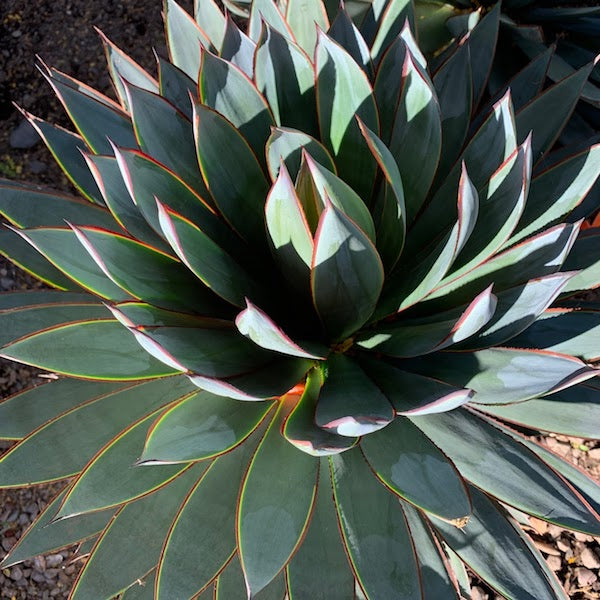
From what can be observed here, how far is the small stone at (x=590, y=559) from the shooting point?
5.62ft

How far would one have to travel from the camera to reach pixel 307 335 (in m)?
1.27

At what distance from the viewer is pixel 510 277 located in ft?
3.71

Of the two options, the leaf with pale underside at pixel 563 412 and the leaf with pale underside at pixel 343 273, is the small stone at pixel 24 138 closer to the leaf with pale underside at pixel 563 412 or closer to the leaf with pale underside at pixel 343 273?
the leaf with pale underside at pixel 343 273

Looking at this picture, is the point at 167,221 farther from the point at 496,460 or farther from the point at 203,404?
the point at 496,460

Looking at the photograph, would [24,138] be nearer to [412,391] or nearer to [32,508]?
[32,508]

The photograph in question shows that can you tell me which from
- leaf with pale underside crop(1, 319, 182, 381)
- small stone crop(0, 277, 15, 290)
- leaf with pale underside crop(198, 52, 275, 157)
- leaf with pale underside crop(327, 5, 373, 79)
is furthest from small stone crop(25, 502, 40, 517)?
leaf with pale underside crop(327, 5, 373, 79)

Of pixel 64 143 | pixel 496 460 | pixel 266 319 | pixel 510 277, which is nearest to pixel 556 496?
pixel 496 460

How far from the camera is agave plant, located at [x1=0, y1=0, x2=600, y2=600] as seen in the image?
1.04 meters

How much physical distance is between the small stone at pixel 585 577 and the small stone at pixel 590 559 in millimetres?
15

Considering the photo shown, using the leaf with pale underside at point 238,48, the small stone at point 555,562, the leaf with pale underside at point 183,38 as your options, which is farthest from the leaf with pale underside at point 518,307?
the small stone at point 555,562

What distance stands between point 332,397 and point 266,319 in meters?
0.22

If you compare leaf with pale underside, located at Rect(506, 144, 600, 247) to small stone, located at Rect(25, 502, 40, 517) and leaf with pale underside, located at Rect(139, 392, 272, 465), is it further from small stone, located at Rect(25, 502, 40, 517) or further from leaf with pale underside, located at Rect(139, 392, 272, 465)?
small stone, located at Rect(25, 502, 40, 517)

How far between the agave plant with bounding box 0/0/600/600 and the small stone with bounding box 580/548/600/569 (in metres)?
0.60

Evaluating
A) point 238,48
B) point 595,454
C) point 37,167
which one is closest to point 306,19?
point 238,48
